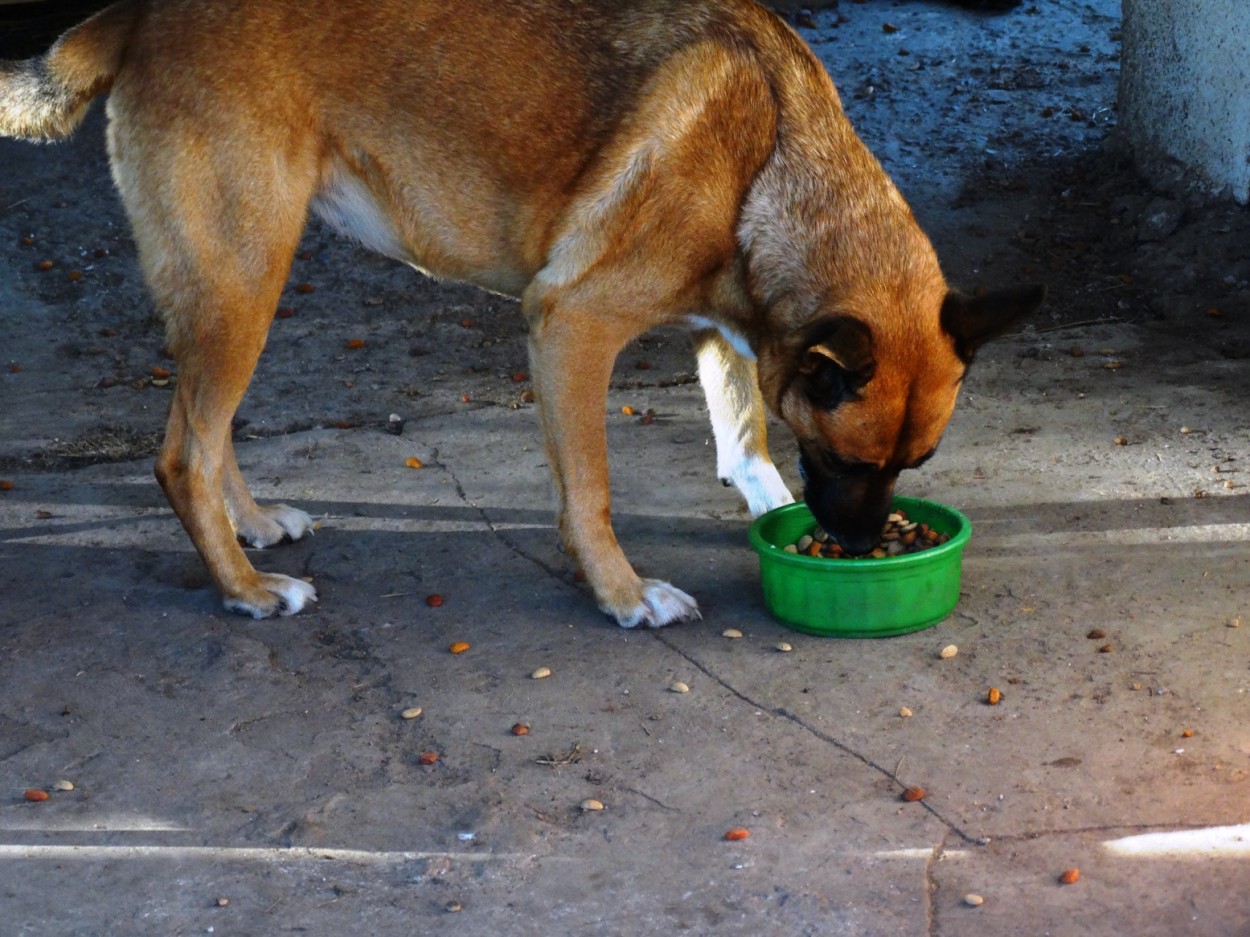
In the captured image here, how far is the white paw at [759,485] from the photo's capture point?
4938 mm

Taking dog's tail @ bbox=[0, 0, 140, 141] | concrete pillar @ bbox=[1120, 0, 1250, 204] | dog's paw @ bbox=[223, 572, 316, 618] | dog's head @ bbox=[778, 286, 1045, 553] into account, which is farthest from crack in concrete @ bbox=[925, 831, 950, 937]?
concrete pillar @ bbox=[1120, 0, 1250, 204]

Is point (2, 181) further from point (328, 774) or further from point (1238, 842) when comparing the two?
point (1238, 842)

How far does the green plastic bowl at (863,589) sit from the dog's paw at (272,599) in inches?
55.3

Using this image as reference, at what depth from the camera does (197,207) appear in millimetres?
4066

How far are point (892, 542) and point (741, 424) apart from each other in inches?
33.6

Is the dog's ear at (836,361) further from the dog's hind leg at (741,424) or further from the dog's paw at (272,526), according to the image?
the dog's paw at (272,526)

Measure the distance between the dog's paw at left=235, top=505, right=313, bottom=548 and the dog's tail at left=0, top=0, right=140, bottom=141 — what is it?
1396 millimetres

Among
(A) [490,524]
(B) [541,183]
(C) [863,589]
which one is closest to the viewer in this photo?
(C) [863,589]

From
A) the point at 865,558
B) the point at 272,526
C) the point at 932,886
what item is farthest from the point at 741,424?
the point at 932,886

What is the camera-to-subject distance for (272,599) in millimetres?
4387

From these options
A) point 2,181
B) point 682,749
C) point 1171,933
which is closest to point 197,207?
A: point 682,749

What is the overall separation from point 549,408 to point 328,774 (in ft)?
4.13

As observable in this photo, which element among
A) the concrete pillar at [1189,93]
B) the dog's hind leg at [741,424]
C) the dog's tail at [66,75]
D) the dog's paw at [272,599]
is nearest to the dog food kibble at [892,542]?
the dog's hind leg at [741,424]

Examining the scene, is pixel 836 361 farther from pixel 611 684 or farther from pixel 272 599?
pixel 272 599
